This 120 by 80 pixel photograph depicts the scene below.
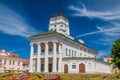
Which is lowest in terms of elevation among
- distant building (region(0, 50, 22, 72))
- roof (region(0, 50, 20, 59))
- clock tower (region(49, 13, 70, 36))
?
distant building (region(0, 50, 22, 72))

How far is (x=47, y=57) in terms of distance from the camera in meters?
64.3

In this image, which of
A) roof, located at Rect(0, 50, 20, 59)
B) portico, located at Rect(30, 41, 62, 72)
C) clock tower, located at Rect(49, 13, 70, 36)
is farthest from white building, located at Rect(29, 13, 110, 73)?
roof, located at Rect(0, 50, 20, 59)

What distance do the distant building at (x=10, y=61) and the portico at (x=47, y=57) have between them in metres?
15.0

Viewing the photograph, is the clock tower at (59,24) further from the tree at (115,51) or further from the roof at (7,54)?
the tree at (115,51)

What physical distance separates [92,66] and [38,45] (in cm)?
1829

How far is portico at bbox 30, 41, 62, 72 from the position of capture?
6307 centimetres

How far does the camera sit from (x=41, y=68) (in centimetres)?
6850

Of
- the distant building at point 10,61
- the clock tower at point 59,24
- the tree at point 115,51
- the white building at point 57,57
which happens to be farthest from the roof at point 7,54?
the tree at point 115,51

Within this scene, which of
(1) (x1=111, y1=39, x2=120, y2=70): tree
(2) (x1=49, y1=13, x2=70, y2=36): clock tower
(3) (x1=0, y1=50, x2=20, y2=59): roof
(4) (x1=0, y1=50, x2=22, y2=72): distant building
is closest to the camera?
(1) (x1=111, y1=39, x2=120, y2=70): tree

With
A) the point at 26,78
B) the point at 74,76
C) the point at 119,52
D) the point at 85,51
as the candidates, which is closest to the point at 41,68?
the point at 85,51

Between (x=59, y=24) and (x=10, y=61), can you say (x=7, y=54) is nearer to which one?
(x=10, y=61)

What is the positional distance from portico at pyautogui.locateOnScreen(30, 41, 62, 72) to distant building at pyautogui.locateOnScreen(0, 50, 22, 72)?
49.2 ft

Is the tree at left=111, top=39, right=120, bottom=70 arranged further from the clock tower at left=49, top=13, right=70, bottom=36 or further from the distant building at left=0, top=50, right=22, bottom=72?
the distant building at left=0, top=50, right=22, bottom=72

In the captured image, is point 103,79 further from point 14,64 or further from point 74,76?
point 14,64
